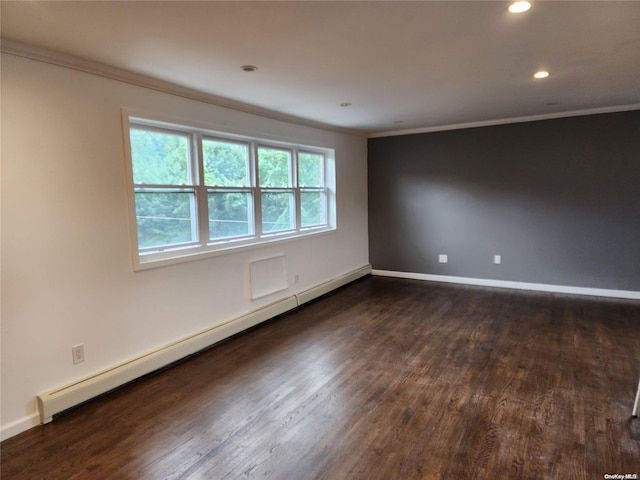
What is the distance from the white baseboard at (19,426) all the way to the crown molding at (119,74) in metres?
2.24

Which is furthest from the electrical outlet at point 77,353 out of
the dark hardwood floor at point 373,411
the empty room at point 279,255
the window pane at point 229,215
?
the window pane at point 229,215

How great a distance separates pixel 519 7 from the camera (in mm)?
1954

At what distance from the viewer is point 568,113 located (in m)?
4.86

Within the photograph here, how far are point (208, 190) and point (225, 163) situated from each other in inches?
16.1

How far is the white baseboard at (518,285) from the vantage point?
4.88 m

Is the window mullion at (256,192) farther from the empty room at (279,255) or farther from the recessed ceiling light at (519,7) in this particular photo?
the recessed ceiling light at (519,7)

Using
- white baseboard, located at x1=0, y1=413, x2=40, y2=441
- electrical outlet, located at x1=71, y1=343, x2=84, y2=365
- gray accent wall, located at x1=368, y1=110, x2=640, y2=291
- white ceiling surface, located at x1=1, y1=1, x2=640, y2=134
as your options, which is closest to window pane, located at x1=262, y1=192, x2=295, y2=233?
white ceiling surface, located at x1=1, y1=1, x2=640, y2=134

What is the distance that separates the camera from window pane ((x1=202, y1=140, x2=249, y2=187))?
3.76 metres

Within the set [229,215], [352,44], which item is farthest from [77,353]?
[352,44]

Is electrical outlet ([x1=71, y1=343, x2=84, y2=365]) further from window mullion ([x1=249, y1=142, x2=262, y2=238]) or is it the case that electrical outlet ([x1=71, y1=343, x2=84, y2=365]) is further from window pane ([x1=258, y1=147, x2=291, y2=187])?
window pane ([x1=258, y1=147, x2=291, y2=187])

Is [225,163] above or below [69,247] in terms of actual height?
above

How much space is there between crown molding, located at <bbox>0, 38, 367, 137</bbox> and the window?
28 cm

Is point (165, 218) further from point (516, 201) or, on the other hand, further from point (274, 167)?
point (516, 201)

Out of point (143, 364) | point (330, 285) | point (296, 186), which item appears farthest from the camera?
point (330, 285)
